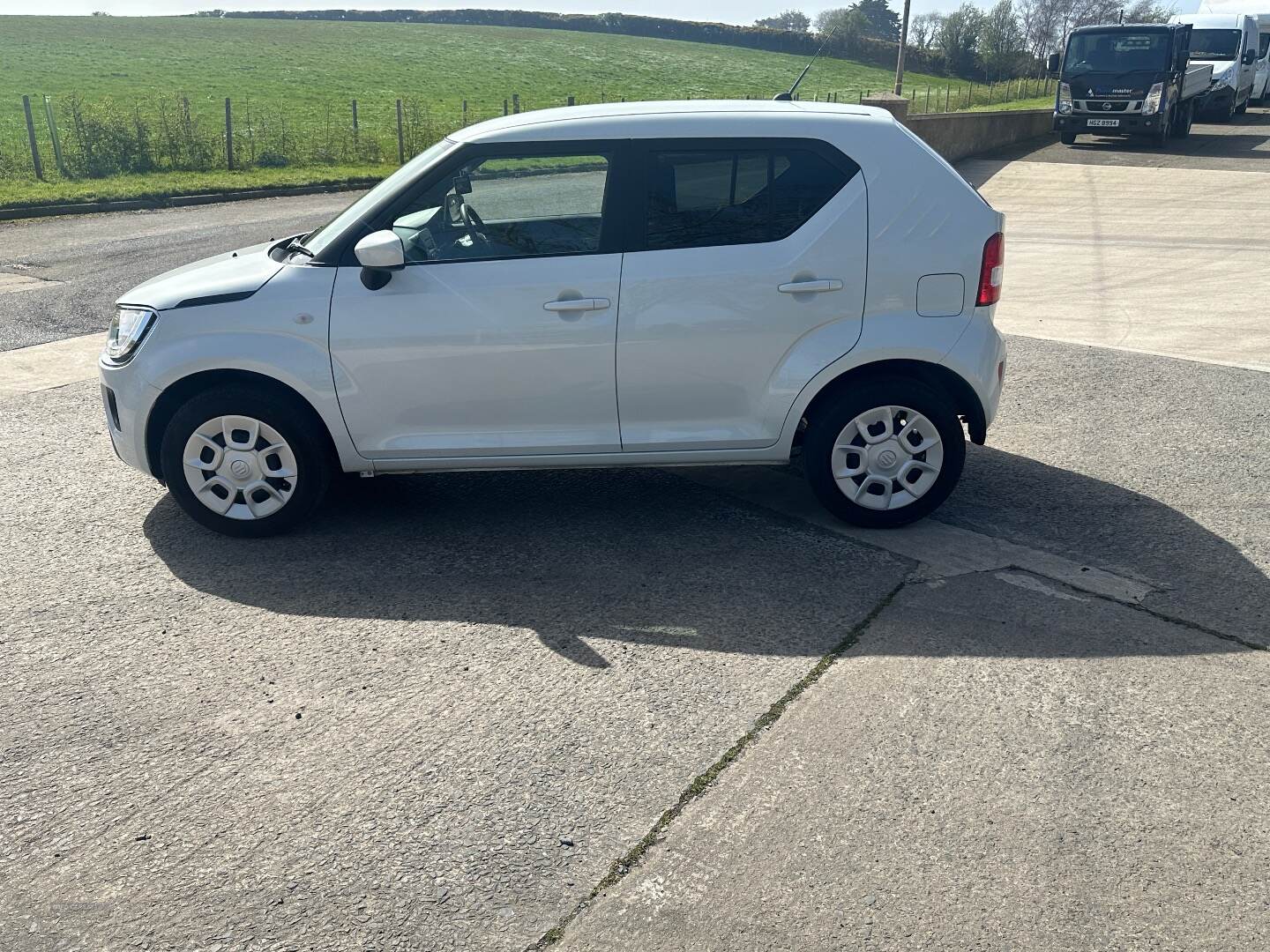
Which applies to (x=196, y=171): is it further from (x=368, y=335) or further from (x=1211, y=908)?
(x=1211, y=908)

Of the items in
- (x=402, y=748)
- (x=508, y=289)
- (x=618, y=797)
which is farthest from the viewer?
(x=508, y=289)

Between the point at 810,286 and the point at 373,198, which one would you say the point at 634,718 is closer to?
the point at 810,286

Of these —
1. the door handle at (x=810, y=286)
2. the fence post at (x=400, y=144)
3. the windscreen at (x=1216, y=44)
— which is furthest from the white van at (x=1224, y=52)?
the door handle at (x=810, y=286)

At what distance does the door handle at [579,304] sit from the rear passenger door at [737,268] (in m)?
0.10

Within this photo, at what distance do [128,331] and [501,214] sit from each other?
1.80 meters

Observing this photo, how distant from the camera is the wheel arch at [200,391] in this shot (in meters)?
5.23

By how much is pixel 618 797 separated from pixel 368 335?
2551mm

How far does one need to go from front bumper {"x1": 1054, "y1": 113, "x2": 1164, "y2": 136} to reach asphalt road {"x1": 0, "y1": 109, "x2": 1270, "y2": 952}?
22.6 m

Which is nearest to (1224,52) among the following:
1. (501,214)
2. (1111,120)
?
(1111,120)

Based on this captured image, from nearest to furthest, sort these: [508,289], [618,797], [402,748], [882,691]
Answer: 1. [618,797]
2. [402,748]
3. [882,691]
4. [508,289]

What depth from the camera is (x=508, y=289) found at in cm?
508

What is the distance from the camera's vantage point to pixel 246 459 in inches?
207

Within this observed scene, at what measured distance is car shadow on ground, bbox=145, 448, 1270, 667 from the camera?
4.55 m

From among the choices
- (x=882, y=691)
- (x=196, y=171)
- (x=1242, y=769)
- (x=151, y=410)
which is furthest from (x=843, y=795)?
(x=196, y=171)
